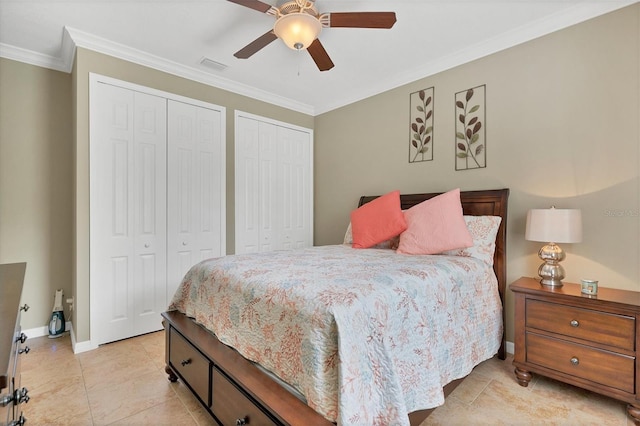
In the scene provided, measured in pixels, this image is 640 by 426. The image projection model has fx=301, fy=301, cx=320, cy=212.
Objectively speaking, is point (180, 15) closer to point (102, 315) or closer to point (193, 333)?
point (193, 333)

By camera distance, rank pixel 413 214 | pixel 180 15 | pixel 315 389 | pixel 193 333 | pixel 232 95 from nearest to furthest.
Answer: pixel 315 389 → pixel 193 333 → pixel 180 15 → pixel 413 214 → pixel 232 95

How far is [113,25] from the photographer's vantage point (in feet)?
8.10

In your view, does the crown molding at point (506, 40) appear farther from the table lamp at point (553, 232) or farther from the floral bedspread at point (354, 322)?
the floral bedspread at point (354, 322)

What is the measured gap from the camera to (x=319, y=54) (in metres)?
2.32

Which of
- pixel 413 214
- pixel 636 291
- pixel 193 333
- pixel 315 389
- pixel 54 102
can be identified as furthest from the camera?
pixel 54 102

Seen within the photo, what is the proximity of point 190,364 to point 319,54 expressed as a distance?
91.0 inches

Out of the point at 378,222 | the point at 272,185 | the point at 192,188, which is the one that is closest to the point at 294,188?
the point at 272,185

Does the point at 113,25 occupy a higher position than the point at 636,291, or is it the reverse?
the point at 113,25

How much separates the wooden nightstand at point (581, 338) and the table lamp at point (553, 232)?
0.33 feet

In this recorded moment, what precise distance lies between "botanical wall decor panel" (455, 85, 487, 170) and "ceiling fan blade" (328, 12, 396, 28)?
1328 mm

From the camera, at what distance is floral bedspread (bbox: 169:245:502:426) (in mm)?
1119

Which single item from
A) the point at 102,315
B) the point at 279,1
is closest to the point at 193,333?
the point at 102,315

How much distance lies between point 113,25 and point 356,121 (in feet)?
8.56

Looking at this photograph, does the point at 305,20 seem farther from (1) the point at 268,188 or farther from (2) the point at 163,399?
(2) the point at 163,399
